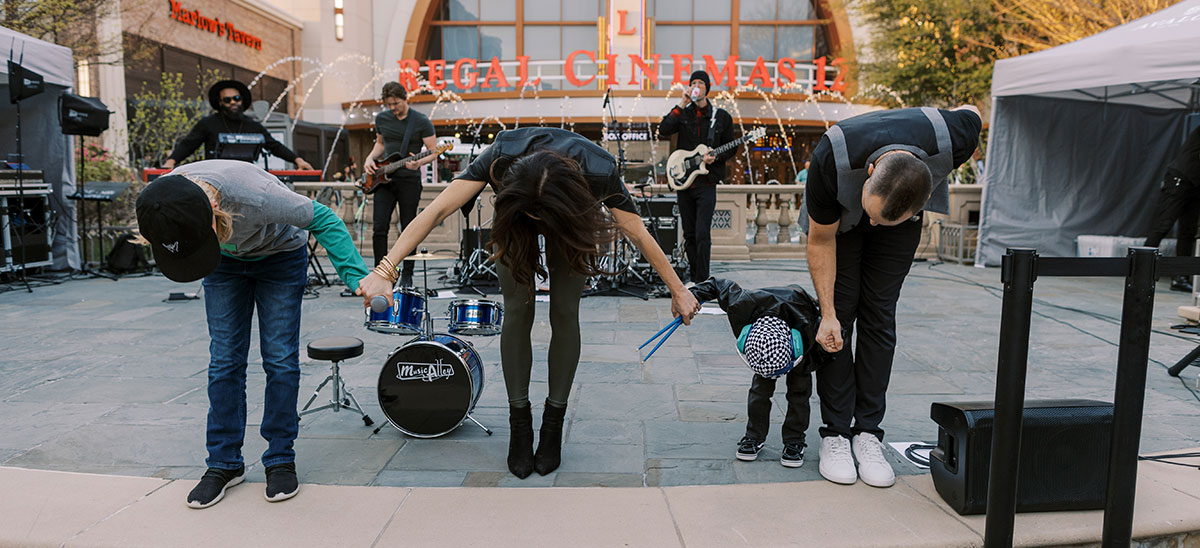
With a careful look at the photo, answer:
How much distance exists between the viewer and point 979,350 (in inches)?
218

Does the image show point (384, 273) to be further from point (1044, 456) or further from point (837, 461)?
point (1044, 456)

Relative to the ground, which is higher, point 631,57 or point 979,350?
point 631,57

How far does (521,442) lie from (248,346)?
1.12m

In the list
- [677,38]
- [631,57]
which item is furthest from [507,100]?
[677,38]

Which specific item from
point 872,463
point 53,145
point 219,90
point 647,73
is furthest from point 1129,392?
point 647,73

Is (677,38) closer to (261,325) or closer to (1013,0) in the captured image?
(1013,0)

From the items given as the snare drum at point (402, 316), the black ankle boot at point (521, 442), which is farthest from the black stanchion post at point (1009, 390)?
the snare drum at point (402, 316)

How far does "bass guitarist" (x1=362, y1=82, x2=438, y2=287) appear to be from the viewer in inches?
292

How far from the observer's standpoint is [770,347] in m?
2.98

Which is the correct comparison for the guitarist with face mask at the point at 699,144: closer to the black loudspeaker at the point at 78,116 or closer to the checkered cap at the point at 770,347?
the checkered cap at the point at 770,347

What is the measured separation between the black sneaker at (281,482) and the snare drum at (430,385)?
629 mm

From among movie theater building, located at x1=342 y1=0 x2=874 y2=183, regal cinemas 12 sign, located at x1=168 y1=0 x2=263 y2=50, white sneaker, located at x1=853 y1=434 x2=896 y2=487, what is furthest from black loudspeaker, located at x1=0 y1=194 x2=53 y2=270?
movie theater building, located at x1=342 y1=0 x2=874 y2=183

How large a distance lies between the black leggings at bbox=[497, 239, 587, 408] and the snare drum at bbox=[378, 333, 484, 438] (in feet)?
1.32

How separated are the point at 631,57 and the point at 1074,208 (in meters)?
15.5
